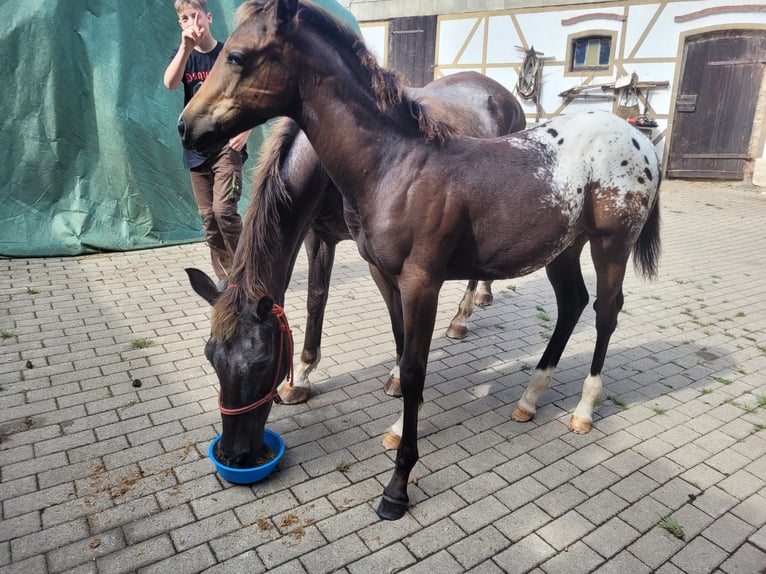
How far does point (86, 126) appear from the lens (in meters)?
6.19

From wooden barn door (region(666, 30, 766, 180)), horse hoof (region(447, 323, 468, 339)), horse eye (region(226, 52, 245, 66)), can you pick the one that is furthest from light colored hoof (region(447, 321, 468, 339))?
wooden barn door (region(666, 30, 766, 180))

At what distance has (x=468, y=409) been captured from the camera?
3.40m

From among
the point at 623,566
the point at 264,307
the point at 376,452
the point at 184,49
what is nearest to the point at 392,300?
the point at 376,452

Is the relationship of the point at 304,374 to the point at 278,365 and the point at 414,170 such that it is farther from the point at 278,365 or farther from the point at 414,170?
the point at 414,170

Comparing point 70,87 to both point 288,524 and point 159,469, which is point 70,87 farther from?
point 288,524

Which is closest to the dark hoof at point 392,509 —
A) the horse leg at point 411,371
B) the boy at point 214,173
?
the horse leg at point 411,371

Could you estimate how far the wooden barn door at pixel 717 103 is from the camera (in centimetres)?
1085

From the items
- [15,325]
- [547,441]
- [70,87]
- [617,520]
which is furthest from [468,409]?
[70,87]

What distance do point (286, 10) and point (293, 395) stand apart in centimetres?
221

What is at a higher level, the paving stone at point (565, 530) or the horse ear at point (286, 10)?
the horse ear at point (286, 10)

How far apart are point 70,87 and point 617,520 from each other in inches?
260

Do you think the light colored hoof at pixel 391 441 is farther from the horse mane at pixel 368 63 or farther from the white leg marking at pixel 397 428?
the horse mane at pixel 368 63

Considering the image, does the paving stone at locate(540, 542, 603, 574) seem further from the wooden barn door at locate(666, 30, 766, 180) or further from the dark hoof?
the wooden barn door at locate(666, 30, 766, 180)

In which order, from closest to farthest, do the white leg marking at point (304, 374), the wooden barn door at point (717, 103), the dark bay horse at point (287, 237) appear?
1. the dark bay horse at point (287, 237)
2. the white leg marking at point (304, 374)
3. the wooden barn door at point (717, 103)
